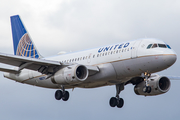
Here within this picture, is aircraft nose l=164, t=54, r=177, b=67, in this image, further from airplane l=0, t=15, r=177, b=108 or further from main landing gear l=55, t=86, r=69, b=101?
main landing gear l=55, t=86, r=69, b=101

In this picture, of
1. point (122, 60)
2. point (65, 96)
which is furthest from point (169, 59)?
point (65, 96)

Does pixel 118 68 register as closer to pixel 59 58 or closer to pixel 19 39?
pixel 59 58

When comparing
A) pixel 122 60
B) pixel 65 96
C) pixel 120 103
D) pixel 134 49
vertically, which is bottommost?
pixel 120 103

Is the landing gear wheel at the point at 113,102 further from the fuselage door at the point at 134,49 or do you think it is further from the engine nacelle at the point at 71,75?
the fuselage door at the point at 134,49

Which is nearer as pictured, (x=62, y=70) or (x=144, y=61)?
(x=144, y=61)

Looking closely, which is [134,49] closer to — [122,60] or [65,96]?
[122,60]

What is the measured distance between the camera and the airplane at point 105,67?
1537 inches

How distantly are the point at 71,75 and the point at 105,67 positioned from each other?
135 inches

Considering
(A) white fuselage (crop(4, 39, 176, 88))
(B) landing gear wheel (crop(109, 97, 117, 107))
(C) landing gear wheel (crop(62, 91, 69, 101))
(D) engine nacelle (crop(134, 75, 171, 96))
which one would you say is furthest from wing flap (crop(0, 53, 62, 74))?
(D) engine nacelle (crop(134, 75, 171, 96))

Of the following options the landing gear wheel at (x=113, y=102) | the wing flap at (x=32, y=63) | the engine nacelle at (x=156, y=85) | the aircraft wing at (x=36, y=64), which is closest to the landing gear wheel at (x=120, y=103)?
the landing gear wheel at (x=113, y=102)

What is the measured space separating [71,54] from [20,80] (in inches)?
274

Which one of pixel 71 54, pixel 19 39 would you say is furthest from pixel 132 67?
pixel 19 39

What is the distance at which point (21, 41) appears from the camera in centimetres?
5506

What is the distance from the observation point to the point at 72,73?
40.2 metres
